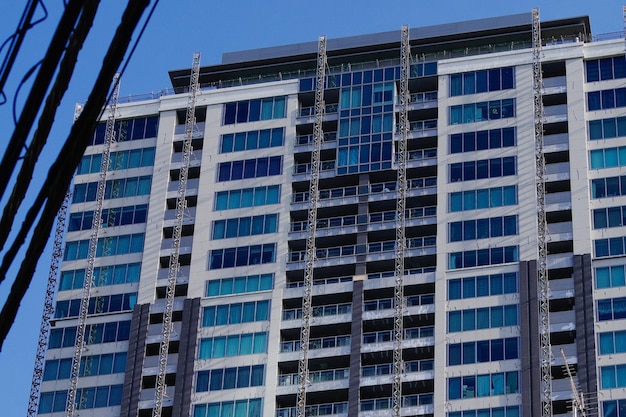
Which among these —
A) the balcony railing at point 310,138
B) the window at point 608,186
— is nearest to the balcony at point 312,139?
the balcony railing at point 310,138

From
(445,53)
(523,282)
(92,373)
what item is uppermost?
(445,53)

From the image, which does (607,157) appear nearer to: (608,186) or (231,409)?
(608,186)

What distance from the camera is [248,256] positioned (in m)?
128

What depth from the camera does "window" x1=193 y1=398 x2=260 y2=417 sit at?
11894 cm

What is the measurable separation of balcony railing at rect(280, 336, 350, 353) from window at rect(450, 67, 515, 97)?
1042 inches

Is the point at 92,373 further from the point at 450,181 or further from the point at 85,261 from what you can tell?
the point at 450,181

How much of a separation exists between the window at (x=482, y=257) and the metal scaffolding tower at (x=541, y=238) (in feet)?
8.64

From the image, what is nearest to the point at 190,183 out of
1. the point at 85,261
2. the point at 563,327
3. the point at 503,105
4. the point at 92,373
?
the point at 85,261

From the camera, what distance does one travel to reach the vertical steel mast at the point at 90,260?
127 m

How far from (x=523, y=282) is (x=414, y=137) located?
20.2 meters

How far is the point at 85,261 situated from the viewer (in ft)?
443

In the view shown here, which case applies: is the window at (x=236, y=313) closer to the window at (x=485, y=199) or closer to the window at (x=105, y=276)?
the window at (x=105, y=276)

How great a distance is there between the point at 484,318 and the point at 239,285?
2354 centimetres

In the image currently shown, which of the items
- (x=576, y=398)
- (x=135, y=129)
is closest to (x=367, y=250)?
(x=576, y=398)
